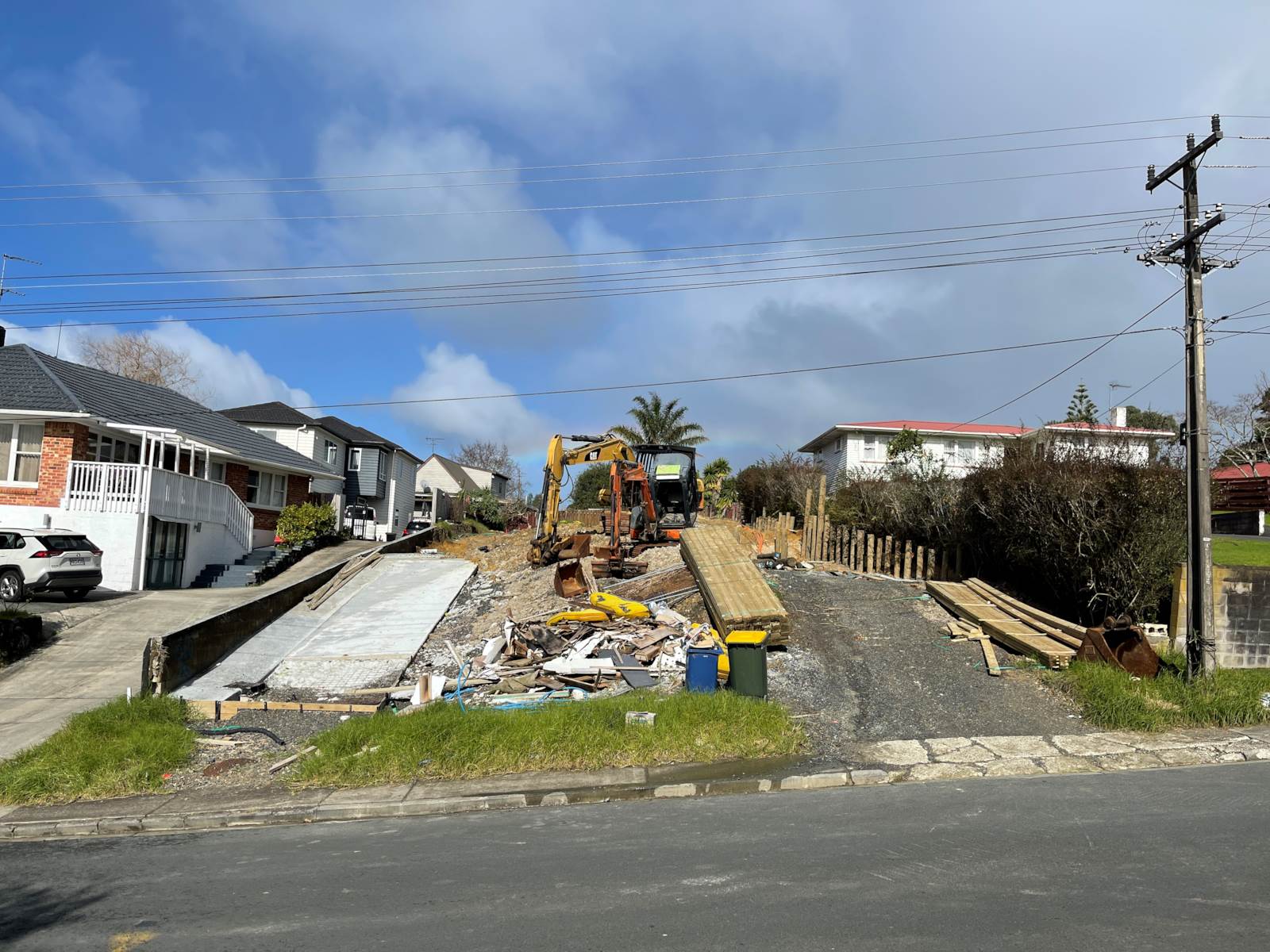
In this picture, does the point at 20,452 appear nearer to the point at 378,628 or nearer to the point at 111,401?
the point at 111,401

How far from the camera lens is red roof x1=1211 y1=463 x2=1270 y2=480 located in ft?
119

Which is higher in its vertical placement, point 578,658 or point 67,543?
point 67,543

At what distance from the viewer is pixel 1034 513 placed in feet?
49.1

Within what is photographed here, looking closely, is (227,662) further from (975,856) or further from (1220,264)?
(1220,264)

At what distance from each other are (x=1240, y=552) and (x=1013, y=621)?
802 centimetres

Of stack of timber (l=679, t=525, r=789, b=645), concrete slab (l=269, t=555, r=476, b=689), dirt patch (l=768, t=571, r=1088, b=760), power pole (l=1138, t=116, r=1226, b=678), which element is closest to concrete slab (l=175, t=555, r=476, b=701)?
concrete slab (l=269, t=555, r=476, b=689)

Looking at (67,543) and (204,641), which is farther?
(67,543)

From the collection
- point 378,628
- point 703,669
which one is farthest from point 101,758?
point 378,628

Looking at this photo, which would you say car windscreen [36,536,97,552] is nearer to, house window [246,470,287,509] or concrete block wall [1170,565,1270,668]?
house window [246,470,287,509]

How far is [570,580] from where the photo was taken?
18.4 m

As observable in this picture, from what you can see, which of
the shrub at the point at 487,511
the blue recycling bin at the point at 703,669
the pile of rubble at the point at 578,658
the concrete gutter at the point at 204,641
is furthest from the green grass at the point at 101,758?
the shrub at the point at 487,511

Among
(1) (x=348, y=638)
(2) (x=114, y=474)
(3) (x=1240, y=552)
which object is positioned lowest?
(1) (x=348, y=638)

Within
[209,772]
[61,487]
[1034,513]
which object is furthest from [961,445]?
[209,772]

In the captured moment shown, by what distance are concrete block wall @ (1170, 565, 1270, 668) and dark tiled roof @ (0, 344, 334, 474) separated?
24.0 m
